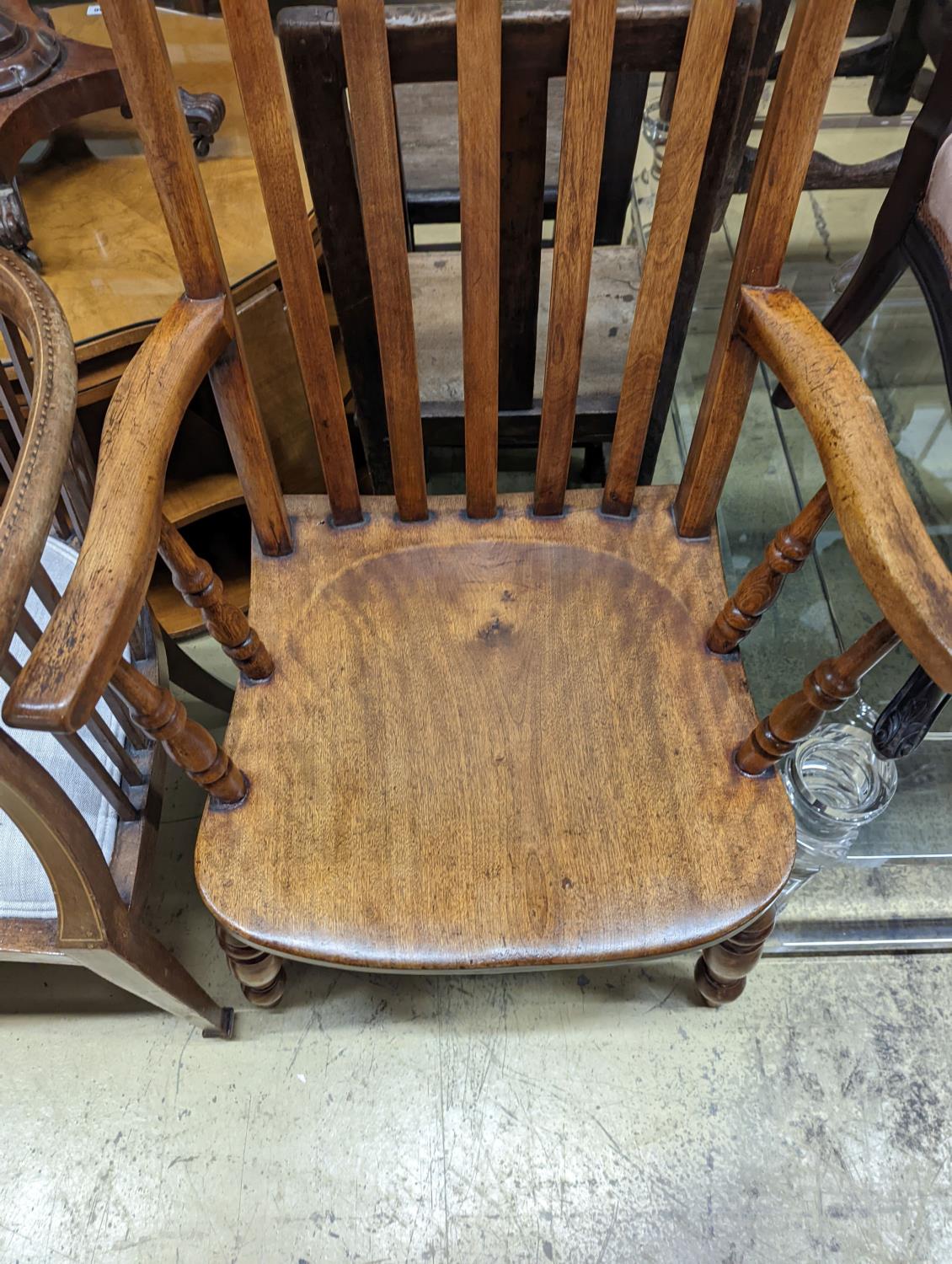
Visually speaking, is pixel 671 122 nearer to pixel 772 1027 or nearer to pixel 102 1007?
pixel 772 1027

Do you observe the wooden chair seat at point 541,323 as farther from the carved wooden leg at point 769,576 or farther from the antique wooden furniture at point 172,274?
the carved wooden leg at point 769,576

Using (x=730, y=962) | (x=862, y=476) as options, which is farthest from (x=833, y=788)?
(x=862, y=476)

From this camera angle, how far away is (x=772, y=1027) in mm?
1154

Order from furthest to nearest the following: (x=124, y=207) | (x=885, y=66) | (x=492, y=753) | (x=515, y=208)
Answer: (x=885, y=66)
(x=124, y=207)
(x=515, y=208)
(x=492, y=753)

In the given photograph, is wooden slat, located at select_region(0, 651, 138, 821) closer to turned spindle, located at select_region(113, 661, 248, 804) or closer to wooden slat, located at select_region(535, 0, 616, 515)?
turned spindle, located at select_region(113, 661, 248, 804)

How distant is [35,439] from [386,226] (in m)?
0.32

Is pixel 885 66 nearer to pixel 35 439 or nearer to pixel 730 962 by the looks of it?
pixel 730 962

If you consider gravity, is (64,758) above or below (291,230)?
below

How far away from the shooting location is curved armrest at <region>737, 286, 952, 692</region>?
0.58 m

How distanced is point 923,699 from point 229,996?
2.90ft

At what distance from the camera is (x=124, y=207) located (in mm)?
1369

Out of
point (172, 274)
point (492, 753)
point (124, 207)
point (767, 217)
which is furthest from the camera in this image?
point (124, 207)

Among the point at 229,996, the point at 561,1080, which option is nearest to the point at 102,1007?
the point at 229,996

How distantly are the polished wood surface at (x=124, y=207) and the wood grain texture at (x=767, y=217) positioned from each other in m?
0.60
